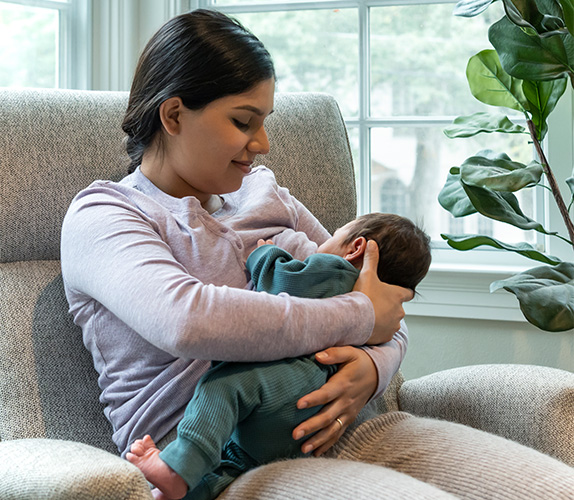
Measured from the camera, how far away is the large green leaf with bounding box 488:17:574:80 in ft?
4.88

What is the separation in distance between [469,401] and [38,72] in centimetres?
155

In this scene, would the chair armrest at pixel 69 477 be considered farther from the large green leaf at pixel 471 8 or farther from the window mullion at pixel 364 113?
the window mullion at pixel 364 113

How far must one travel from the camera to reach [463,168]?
1.63 metres

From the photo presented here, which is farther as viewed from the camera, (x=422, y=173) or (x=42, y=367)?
(x=422, y=173)

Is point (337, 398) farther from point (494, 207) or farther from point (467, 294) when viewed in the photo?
point (467, 294)

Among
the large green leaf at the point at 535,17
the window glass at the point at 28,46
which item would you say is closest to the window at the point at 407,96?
the window glass at the point at 28,46

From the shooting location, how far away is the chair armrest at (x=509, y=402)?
4.10ft

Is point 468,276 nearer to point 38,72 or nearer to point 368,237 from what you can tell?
point 368,237

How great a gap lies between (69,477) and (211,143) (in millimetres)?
613

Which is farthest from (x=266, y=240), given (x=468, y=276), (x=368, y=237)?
(x=468, y=276)

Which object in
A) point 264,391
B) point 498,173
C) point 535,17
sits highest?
point 535,17

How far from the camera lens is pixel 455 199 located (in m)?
1.73

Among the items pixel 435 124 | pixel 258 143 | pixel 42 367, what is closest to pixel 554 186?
pixel 435 124

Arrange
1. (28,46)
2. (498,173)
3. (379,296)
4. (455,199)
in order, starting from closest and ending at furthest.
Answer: (379,296), (498,173), (455,199), (28,46)
